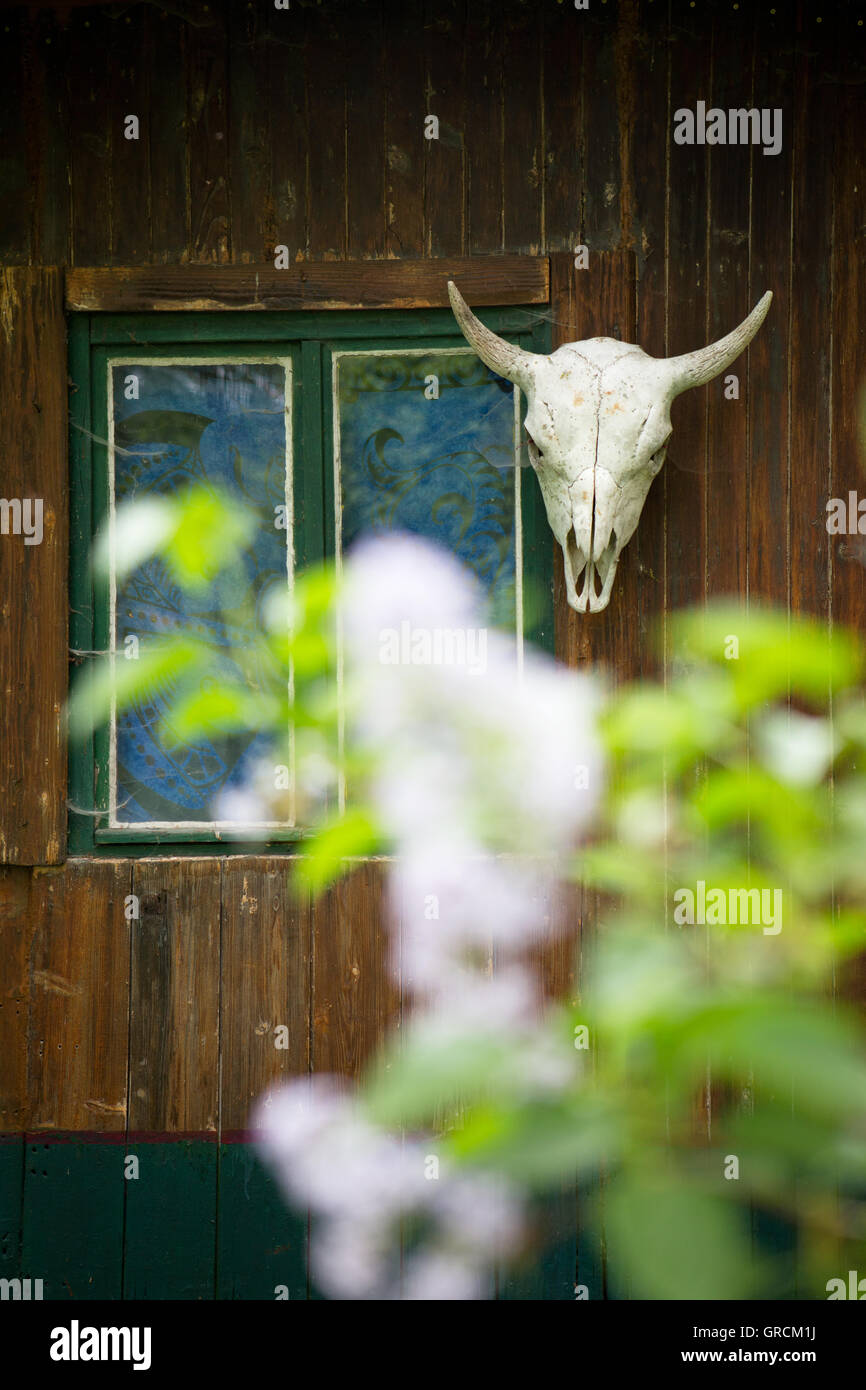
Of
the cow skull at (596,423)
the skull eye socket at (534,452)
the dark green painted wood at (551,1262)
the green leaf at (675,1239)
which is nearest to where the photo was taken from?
the green leaf at (675,1239)

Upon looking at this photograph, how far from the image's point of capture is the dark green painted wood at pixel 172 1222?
3139 mm

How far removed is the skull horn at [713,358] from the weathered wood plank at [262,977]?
5.62 ft

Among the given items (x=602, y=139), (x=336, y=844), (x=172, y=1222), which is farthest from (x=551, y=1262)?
(x=602, y=139)

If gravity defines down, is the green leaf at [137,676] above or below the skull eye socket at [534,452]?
below

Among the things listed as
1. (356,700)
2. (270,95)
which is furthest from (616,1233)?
(270,95)

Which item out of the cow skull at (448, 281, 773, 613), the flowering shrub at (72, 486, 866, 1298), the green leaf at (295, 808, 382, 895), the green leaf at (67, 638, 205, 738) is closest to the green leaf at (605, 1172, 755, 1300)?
the flowering shrub at (72, 486, 866, 1298)

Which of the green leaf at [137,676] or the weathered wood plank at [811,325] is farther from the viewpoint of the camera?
the weathered wood plank at [811,325]

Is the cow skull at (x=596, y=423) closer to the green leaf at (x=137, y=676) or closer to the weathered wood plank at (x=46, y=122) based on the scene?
the weathered wood plank at (x=46, y=122)

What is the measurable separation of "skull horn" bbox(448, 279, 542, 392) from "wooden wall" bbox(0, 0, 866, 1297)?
279 millimetres

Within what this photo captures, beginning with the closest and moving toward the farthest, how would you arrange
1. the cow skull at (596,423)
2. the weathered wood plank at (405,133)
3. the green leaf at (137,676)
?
1. the green leaf at (137,676)
2. the cow skull at (596,423)
3. the weathered wood plank at (405,133)

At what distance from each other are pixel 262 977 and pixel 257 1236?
722 millimetres

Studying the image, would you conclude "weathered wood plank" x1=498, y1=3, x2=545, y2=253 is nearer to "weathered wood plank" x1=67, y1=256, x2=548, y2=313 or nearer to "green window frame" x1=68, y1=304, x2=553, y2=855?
"weathered wood plank" x1=67, y1=256, x2=548, y2=313

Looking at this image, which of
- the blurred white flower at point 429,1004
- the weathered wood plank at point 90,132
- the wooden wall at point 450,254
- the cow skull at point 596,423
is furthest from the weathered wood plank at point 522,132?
the weathered wood plank at point 90,132

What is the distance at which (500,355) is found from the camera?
116 inches
